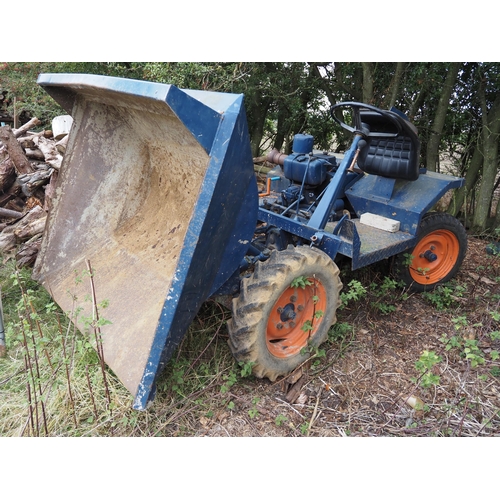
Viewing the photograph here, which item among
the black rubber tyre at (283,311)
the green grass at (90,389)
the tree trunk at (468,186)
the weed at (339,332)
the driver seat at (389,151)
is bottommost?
the green grass at (90,389)

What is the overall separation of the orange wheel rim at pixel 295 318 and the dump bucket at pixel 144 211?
436 millimetres

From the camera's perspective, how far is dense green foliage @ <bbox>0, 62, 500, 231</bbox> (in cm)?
486

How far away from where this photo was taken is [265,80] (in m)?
5.83

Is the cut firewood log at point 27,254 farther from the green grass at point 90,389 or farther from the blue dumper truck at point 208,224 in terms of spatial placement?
the green grass at point 90,389

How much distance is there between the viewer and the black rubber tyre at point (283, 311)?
241 cm

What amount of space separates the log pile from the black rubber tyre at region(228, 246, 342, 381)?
2.24 m

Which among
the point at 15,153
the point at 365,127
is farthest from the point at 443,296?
the point at 15,153

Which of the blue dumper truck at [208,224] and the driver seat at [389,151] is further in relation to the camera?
the driver seat at [389,151]

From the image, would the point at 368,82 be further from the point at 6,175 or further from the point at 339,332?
the point at 6,175

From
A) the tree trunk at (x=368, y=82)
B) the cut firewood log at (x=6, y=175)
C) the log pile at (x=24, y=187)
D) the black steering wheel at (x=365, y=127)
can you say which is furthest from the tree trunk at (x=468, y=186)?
the cut firewood log at (x=6, y=175)

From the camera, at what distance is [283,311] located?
105 inches

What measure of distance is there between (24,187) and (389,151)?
11.8 ft

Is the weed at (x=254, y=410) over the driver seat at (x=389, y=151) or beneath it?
beneath

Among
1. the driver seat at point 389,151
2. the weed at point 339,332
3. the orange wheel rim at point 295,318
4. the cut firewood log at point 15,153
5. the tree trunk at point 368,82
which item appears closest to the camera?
the orange wheel rim at point 295,318
